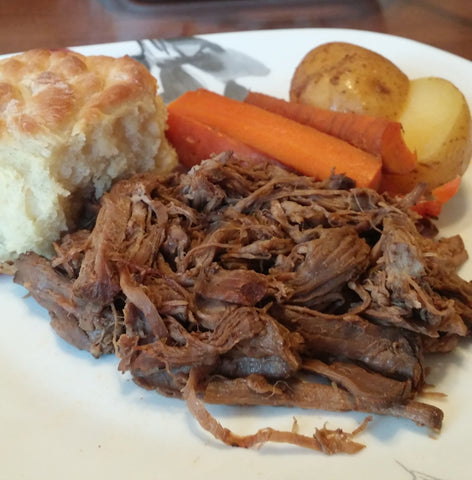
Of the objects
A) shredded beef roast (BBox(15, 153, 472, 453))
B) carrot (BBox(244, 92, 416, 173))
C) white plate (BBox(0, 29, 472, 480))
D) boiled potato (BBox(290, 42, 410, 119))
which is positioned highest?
boiled potato (BBox(290, 42, 410, 119))

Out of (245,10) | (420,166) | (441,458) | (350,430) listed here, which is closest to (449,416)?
(441,458)

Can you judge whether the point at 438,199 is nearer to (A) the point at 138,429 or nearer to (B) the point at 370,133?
(B) the point at 370,133

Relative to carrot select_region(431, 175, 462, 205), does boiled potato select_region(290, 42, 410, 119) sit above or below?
above

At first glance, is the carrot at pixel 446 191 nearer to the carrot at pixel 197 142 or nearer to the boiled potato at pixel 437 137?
the boiled potato at pixel 437 137

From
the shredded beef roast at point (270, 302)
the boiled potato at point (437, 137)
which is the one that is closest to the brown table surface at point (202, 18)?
the boiled potato at point (437, 137)

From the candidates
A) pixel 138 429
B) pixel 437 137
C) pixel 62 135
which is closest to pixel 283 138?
pixel 437 137

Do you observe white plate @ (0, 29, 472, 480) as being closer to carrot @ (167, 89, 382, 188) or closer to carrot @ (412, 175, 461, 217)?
carrot @ (412, 175, 461, 217)

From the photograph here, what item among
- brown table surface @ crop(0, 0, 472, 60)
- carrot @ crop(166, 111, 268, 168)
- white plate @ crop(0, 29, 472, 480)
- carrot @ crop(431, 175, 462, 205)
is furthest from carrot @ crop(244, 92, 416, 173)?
brown table surface @ crop(0, 0, 472, 60)

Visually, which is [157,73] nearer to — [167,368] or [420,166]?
[420,166]
